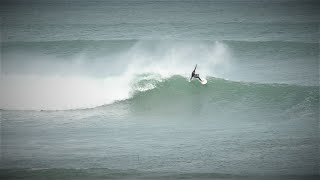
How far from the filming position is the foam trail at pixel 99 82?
16.0m

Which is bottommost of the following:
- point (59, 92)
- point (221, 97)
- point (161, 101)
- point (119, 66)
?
point (161, 101)

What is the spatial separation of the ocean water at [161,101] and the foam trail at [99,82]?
6cm

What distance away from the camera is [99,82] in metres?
18.3

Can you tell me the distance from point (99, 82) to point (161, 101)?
11.2ft

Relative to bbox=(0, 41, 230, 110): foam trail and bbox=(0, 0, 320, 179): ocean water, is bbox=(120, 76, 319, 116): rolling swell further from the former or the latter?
bbox=(0, 41, 230, 110): foam trail

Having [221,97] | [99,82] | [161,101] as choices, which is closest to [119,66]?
[99,82]

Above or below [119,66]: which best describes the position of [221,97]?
below

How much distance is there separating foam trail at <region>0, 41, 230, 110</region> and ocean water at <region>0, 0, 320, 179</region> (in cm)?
6

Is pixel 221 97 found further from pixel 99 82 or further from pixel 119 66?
pixel 119 66

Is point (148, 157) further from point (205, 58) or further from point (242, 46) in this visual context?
point (242, 46)

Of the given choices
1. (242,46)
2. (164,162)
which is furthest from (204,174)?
(242,46)

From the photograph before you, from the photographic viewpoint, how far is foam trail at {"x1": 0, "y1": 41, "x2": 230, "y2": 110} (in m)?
16.0

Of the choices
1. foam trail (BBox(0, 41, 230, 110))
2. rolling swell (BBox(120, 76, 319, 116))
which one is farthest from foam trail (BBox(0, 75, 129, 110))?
rolling swell (BBox(120, 76, 319, 116))

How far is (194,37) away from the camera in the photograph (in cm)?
2753
